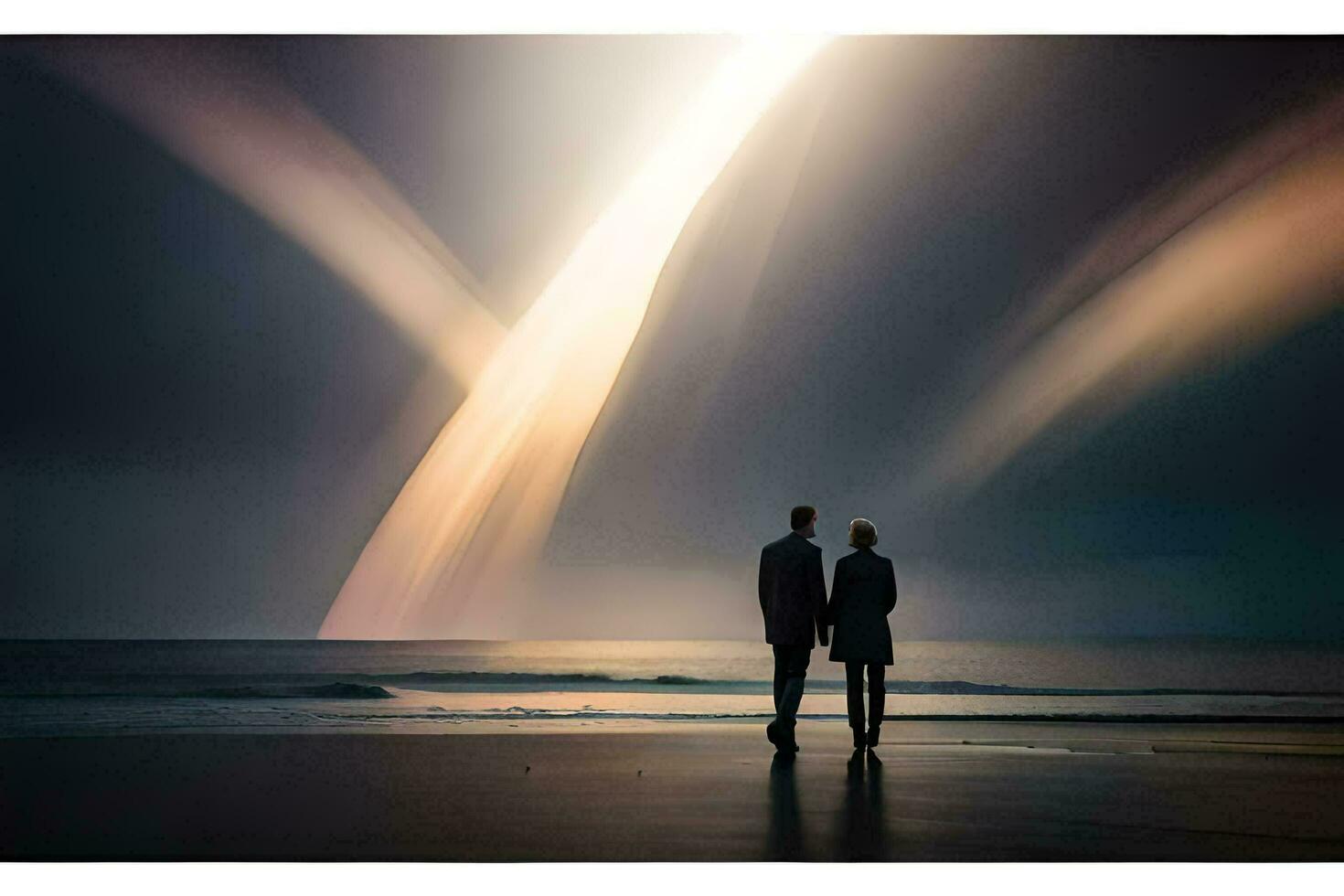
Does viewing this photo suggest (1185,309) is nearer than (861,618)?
No

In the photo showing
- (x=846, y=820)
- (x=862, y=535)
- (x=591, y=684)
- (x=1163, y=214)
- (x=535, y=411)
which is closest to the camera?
(x=846, y=820)

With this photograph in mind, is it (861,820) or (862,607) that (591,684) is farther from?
(861,820)

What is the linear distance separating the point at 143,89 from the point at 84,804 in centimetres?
382

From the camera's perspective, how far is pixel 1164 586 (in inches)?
257

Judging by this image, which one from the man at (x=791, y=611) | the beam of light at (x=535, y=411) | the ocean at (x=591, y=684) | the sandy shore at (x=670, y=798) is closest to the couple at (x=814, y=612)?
the man at (x=791, y=611)

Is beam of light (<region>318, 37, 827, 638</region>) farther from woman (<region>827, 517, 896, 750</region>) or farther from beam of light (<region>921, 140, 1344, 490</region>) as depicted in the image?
woman (<region>827, 517, 896, 750</region>)

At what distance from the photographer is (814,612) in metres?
4.57

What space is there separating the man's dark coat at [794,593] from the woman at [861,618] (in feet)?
0.24

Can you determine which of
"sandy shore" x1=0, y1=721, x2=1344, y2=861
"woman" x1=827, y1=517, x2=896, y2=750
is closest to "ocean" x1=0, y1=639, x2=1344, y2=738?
"sandy shore" x1=0, y1=721, x2=1344, y2=861

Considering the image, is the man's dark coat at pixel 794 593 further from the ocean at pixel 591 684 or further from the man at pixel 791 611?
the ocean at pixel 591 684

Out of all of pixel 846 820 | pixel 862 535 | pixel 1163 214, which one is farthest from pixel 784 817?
pixel 1163 214

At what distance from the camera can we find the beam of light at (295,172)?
584cm

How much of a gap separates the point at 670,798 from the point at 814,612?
1059 millimetres

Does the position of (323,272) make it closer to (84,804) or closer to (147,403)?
(147,403)
